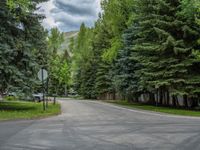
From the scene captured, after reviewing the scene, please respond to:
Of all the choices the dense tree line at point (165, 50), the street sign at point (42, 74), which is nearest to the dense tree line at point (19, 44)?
the street sign at point (42, 74)

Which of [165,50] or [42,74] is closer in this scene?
[42,74]

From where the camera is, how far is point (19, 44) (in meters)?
26.1

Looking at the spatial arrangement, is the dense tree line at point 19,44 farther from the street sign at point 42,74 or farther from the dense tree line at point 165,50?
the dense tree line at point 165,50

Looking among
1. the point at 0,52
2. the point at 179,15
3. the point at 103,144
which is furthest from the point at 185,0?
the point at 103,144

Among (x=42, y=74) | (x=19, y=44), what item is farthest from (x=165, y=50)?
(x=19, y=44)

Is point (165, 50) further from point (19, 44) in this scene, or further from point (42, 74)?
point (19, 44)

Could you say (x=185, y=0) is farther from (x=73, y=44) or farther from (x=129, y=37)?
(x=73, y=44)

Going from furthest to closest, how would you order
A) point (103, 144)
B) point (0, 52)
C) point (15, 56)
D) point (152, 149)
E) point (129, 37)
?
point (129, 37) → point (15, 56) → point (0, 52) → point (103, 144) → point (152, 149)

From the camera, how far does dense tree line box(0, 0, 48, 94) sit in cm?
2511

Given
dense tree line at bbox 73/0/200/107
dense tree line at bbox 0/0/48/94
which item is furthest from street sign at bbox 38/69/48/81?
dense tree line at bbox 73/0/200/107

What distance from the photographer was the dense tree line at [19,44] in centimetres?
2511

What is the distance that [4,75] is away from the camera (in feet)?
82.8

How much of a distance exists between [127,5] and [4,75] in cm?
2352

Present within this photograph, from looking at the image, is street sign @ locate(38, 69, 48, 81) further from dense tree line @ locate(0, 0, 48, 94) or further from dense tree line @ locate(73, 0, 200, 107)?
dense tree line @ locate(73, 0, 200, 107)
